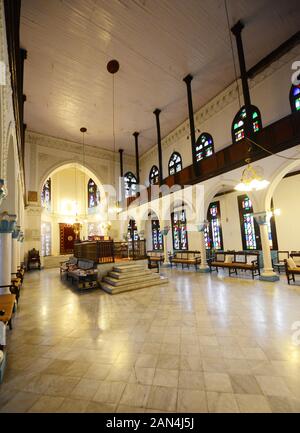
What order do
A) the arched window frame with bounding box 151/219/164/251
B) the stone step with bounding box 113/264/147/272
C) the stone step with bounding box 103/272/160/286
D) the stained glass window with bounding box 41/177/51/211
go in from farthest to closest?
the stained glass window with bounding box 41/177/51/211, the arched window frame with bounding box 151/219/164/251, the stone step with bounding box 113/264/147/272, the stone step with bounding box 103/272/160/286

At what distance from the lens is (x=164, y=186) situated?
11.6 m

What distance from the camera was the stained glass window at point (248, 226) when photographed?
412 inches

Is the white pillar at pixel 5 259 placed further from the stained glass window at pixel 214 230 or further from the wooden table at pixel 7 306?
the stained glass window at pixel 214 230

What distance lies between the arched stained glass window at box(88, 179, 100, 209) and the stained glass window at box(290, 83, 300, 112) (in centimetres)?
1435

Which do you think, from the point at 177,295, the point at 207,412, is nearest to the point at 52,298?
the point at 177,295

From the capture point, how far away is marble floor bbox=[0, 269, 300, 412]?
2.00 meters

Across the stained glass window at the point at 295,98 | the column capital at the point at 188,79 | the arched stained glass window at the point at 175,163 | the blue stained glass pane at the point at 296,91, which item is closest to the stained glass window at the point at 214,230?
the arched stained glass window at the point at 175,163

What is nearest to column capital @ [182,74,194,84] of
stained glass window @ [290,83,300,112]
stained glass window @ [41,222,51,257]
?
stained glass window @ [290,83,300,112]

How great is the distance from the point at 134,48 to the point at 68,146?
8832 millimetres

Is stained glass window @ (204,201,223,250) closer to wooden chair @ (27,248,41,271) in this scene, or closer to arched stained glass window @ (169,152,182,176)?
arched stained glass window @ (169,152,182,176)

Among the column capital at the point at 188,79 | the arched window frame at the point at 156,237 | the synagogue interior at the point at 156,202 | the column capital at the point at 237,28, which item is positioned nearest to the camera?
the synagogue interior at the point at 156,202

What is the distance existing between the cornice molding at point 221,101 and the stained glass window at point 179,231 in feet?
15.8

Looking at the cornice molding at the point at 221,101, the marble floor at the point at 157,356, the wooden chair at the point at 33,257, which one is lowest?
the marble floor at the point at 157,356

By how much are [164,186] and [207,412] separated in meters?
10.4
